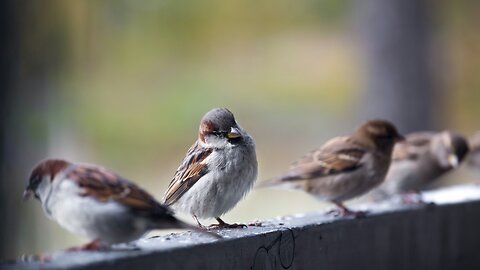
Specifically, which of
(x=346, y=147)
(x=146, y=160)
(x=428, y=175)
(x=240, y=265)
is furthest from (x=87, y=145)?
(x=240, y=265)

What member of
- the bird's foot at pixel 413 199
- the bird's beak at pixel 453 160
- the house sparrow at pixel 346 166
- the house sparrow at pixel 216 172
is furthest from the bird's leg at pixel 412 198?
the house sparrow at pixel 216 172

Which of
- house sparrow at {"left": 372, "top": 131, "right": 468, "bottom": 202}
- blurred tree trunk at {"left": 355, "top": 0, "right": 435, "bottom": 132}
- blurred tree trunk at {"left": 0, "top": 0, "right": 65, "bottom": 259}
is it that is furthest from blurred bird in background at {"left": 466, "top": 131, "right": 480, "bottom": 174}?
blurred tree trunk at {"left": 0, "top": 0, "right": 65, "bottom": 259}

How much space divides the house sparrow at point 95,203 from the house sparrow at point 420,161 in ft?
13.1

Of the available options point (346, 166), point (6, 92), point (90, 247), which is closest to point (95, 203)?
point (90, 247)

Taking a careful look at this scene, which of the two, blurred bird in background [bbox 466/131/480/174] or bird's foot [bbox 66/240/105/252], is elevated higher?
bird's foot [bbox 66/240/105/252]

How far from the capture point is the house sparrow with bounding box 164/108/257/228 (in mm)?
4184

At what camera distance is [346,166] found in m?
5.74

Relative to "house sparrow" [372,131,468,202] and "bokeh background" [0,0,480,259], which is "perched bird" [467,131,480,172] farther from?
Result: "house sparrow" [372,131,468,202]

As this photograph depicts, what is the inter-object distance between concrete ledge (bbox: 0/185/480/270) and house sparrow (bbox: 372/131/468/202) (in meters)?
0.86

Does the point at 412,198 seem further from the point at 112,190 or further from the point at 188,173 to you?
the point at 112,190

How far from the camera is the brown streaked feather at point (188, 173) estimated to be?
13.9 ft

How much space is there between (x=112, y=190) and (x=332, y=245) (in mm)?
1439

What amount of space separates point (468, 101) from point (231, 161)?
10.8 metres

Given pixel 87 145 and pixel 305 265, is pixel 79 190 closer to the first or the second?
pixel 305 265
